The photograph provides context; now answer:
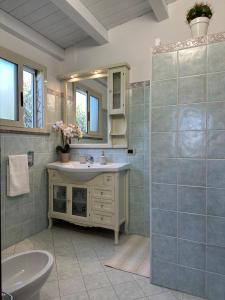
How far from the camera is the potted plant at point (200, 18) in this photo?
1.53 metres

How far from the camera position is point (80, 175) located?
2486 millimetres

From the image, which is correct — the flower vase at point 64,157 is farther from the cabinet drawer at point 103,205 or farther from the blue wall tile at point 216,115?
the blue wall tile at point 216,115

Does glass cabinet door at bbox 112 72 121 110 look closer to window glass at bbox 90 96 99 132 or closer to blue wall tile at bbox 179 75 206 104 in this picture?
window glass at bbox 90 96 99 132

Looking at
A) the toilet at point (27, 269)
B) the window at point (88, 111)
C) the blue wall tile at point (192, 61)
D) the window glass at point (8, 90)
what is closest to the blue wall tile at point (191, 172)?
the blue wall tile at point (192, 61)

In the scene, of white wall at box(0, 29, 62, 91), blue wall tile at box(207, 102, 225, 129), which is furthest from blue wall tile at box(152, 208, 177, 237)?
white wall at box(0, 29, 62, 91)

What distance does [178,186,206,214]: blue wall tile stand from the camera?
1.54 m

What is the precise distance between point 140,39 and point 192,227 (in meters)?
2.21

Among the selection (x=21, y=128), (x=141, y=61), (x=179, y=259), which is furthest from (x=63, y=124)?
(x=179, y=259)

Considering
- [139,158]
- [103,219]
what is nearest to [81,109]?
[139,158]

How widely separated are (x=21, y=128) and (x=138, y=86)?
1459 millimetres

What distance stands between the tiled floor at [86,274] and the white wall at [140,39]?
6.53ft

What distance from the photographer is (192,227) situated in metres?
1.58

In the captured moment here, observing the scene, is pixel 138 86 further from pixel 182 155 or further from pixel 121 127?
pixel 182 155

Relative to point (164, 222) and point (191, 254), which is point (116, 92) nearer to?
point (164, 222)
